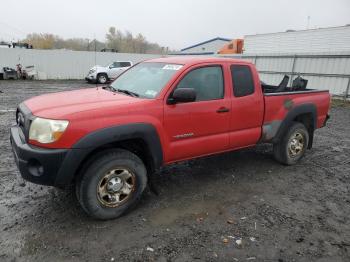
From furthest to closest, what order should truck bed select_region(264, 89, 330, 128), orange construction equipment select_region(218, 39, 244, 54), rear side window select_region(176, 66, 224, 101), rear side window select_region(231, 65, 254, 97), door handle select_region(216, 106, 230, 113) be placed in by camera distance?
orange construction equipment select_region(218, 39, 244, 54) → truck bed select_region(264, 89, 330, 128) → rear side window select_region(231, 65, 254, 97) → door handle select_region(216, 106, 230, 113) → rear side window select_region(176, 66, 224, 101)

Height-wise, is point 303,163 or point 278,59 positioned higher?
point 278,59

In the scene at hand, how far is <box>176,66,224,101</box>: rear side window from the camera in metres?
4.08

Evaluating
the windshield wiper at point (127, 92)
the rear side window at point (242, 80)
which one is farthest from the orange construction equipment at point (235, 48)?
the windshield wiper at point (127, 92)

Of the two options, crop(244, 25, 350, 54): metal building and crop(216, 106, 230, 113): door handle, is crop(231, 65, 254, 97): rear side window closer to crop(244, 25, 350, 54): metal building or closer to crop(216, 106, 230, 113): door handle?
crop(216, 106, 230, 113): door handle

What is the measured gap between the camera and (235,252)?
310 centimetres

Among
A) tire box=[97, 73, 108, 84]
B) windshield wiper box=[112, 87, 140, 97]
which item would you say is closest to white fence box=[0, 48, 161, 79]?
tire box=[97, 73, 108, 84]

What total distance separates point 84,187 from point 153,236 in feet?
2.92

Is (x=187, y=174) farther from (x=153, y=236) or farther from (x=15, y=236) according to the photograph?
(x=15, y=236)

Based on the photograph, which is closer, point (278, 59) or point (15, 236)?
point (15, 236)

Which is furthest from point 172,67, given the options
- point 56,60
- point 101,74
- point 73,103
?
point 56,60

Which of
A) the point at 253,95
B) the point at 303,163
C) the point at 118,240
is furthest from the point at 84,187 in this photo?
the point at 303,163

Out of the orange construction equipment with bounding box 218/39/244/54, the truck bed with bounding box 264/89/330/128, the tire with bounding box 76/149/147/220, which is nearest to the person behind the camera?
the tire with bounding box 76/149/147/220

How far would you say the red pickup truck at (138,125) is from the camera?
3188 mm

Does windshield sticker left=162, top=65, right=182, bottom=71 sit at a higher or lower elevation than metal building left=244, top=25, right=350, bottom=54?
lower
